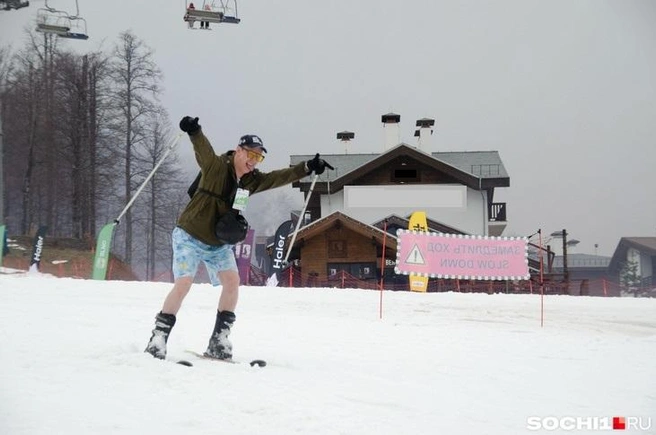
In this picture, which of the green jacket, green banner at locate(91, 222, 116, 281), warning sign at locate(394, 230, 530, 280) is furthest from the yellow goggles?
green banner at locate(91, 222, 116, 281)

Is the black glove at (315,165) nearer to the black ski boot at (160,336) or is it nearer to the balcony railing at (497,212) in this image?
the black ski boot at (160,336)

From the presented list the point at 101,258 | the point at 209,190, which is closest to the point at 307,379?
the point at 209,190

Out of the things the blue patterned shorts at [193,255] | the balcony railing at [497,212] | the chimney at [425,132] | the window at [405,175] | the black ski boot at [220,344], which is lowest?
the black ski boot at [220,344]

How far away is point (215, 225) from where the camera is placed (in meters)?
4.39

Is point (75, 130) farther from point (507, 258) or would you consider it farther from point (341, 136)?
point (507, 258)

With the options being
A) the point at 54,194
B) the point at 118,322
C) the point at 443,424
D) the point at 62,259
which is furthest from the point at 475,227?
the point at 443,424

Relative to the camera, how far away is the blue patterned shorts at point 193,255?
438 centimetres

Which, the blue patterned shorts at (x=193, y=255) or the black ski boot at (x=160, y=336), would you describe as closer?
the black ski boot at (x=160, y=336)

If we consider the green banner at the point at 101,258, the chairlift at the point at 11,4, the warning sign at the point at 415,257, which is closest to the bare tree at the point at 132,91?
the green banner at the point at 101,258

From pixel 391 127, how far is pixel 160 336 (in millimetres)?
29291

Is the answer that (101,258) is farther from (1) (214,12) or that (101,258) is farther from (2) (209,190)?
(2) (209,190)

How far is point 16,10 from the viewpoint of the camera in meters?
4.94

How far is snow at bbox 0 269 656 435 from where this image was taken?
281 cm

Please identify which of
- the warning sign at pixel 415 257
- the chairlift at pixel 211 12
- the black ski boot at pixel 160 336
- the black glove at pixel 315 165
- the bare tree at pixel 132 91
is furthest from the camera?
the bare tree at pixel 132 91
